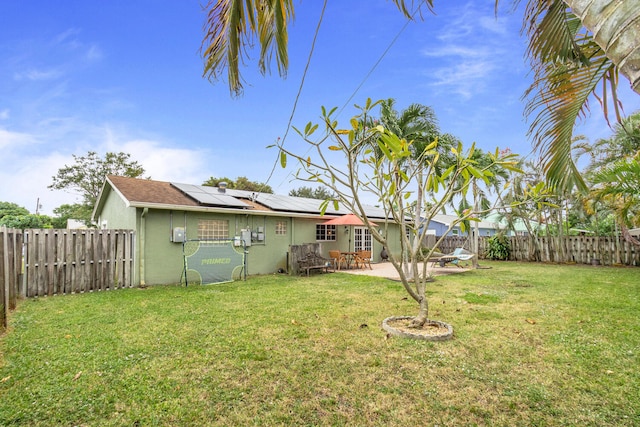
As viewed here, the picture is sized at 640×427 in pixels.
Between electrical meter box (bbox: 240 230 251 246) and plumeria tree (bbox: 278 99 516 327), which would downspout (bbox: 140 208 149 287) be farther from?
plumeria tree (bbox: 278 99 516 327)

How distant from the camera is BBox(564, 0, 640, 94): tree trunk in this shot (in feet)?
3.82

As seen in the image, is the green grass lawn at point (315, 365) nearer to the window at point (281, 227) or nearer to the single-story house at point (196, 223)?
the single-story house at point (196, 223)

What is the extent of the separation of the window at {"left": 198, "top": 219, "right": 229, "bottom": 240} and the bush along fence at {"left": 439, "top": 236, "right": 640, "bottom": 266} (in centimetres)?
1509

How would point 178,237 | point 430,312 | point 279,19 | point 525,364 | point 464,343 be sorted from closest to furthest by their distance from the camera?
1. point 279,19
2. point 525,364
3. point 464,343
4. point 430,312
5. point 178,237

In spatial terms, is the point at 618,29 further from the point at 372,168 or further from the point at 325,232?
the point at 325,232

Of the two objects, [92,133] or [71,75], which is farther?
[92,133]

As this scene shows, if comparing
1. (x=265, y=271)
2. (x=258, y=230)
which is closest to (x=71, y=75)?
(x=258, y=230)

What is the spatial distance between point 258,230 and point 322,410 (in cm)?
974

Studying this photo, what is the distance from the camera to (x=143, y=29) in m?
8.16

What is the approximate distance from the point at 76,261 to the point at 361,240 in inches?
461

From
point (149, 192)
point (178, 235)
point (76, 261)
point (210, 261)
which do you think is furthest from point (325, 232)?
point (76, 261)

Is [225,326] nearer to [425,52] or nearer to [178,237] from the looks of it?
[178,237]

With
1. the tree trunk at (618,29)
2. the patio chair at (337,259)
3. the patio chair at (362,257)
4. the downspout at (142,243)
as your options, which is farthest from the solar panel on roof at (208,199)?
the tree trunk at (618,29)

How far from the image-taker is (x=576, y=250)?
15.3m
